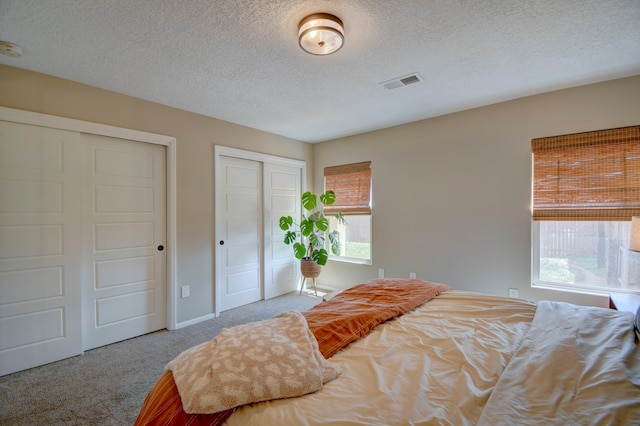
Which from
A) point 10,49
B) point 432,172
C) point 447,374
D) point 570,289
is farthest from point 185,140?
point 570,289

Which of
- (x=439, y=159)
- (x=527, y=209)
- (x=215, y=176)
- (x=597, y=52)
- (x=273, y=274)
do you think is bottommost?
(x=273, y=274)

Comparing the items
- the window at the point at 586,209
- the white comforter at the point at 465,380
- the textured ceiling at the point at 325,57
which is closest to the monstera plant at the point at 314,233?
the textured ceiling at the point at 325,57

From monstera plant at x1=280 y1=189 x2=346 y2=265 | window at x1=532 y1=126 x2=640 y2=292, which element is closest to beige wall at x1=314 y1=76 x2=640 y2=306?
window at x1=532 y1=126 x2=640 y2=292

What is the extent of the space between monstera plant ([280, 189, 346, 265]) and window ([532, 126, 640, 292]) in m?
2.52

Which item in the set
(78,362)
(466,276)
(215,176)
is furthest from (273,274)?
(466,276)

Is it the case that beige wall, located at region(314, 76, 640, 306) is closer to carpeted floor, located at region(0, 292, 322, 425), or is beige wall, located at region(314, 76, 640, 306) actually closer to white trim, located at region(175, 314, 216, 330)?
white trim, located at region(175, 314, 216, 330)

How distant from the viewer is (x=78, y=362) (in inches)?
93.5

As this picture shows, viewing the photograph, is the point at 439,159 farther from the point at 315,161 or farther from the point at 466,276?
the point at 315,161

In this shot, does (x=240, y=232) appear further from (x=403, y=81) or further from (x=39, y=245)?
(x=403, y=81)

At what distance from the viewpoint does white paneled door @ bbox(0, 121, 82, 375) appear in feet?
7.23

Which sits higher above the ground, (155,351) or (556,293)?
(556,293)

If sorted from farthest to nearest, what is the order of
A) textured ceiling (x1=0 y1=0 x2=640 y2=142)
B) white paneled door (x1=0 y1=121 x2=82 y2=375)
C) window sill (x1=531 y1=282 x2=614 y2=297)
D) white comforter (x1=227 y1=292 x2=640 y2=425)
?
1. window sill (x1=531 y1=282 x2=614 y2=297)
2. white paneled door (x1=0 y1=121 x2=82 y2=375)
3. textured ceiling (x1=0 y1=0 x2=640 y2=142)
4. white comforter (x1=227 y1=292 x2=640 y2=425)

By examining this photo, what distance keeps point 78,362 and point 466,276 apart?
4.00m

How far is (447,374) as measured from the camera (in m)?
1.07
